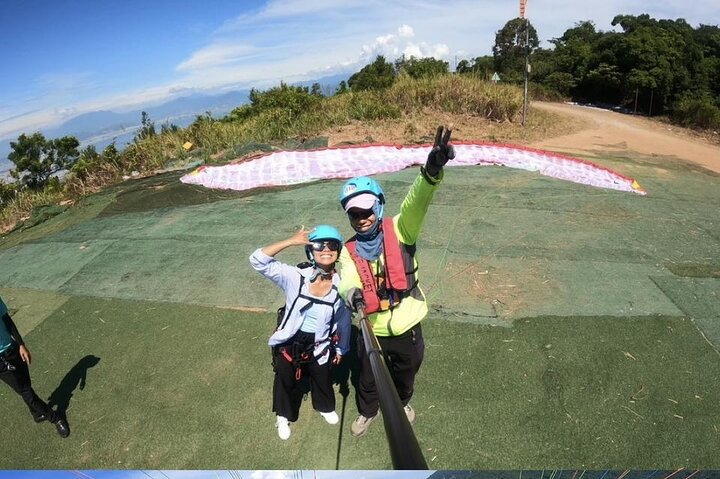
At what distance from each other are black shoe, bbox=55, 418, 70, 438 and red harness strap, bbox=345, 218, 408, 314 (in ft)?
9.35

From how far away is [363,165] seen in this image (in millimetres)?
10148

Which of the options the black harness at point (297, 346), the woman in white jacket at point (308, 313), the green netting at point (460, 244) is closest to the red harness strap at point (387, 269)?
the woman in white jacket at point (308, 313)

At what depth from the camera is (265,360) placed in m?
4.35

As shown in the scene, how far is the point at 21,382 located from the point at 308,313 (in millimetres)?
2418

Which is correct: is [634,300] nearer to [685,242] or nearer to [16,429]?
[685,242]

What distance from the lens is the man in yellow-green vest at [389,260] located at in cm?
247

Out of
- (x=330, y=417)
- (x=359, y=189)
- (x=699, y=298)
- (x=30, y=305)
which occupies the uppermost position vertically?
(x=359, y=189)

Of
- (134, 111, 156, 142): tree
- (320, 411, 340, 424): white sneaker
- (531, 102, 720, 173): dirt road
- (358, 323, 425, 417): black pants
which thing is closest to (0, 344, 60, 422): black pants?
(320, 411, 340, 424): white sneaker

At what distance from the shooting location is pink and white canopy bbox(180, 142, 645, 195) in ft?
31.1

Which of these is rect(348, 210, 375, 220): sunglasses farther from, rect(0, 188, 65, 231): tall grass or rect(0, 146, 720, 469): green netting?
rect(0, 188, 65, 231): tall grass

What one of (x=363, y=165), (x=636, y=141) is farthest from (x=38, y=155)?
(x=636, y=141)

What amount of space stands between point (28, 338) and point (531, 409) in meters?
5.26

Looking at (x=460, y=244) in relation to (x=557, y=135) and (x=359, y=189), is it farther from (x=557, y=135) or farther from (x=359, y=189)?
(x=557, y=135)

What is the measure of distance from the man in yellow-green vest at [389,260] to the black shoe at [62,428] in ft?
8.90
